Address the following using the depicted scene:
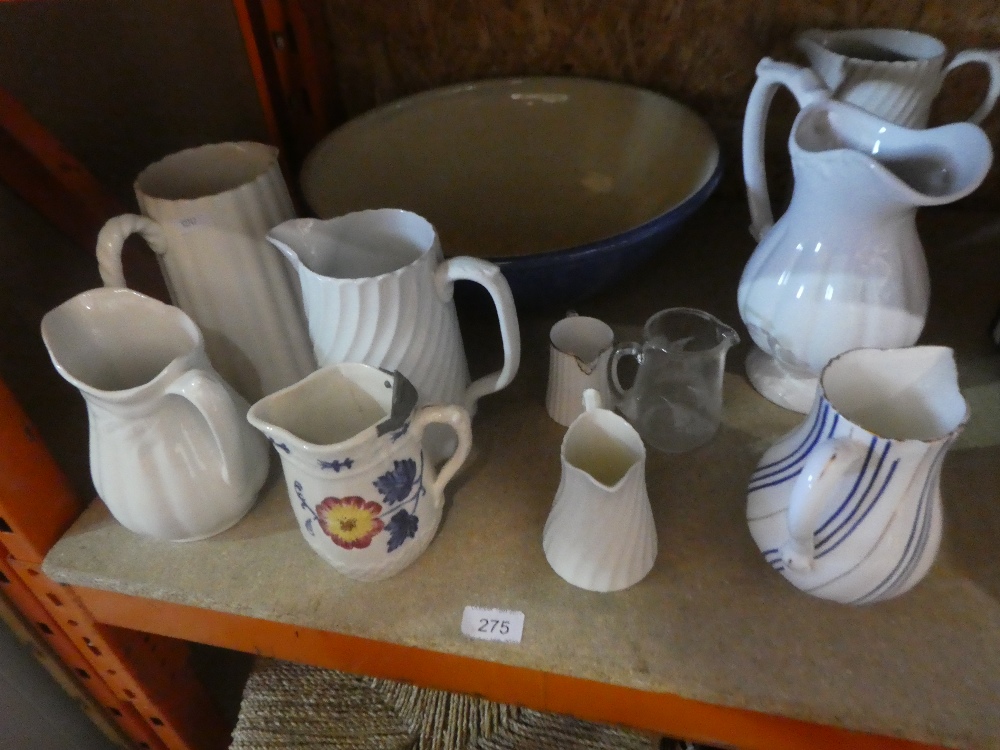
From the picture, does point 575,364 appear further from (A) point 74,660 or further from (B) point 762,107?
(A) point 74,660

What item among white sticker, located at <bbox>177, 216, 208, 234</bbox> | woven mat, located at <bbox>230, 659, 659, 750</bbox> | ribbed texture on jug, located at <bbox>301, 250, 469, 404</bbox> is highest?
white sticker, located at <bbox>177, 216, 208, 234</bbox>

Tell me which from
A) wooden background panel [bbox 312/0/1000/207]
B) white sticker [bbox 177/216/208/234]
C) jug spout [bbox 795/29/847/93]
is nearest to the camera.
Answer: white sticker [bbox 177/216/208/234]

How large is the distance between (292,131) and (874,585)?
29.4 inches

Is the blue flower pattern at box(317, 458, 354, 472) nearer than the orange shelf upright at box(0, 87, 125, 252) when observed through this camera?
Yes

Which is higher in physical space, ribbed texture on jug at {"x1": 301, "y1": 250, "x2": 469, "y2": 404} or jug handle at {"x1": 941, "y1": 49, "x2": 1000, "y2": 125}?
jug handle at {"x1": 941, "y1": 49, "x2": 1000, "y2": 125}

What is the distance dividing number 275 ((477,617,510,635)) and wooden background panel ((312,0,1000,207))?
0.63 metres

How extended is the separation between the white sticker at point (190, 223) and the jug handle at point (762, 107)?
431 millimetres

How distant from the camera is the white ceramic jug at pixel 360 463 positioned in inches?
17.5

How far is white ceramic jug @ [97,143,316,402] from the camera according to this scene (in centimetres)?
51

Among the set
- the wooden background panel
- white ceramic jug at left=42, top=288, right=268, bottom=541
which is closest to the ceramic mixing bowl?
the wooden background panel

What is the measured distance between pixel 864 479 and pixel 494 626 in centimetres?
26

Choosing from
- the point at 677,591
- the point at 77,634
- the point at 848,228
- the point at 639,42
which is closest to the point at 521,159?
the point at 639,42

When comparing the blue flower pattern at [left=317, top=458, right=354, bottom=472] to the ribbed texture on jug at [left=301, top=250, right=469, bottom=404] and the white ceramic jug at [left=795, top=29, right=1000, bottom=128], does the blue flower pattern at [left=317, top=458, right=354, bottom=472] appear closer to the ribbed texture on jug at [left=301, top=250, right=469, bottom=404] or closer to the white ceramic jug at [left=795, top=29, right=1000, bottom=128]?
the ribbed texture on jug at [left=301, top=250, right=469, bottom=404]

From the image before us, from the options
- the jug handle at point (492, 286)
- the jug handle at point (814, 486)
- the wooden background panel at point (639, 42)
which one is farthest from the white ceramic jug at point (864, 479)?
the wooden background panel at point (639, 42)
